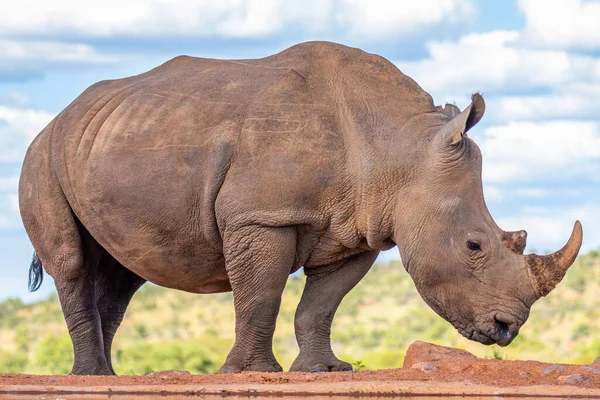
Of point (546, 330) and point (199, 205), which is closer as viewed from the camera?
point (199, 205)

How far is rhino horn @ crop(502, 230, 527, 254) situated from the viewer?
42.5ft

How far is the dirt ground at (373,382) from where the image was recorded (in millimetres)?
11844

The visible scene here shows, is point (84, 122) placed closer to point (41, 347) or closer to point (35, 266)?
point (35, 266)

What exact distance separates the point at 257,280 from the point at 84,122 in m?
2.51

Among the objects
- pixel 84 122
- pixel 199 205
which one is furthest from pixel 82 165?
pixel 199 205

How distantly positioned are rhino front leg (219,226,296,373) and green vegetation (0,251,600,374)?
15268mm

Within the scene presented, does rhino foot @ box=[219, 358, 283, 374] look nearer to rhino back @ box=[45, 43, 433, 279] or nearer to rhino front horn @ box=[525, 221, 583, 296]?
rhino back @ box=[45, 43, 433, 279]

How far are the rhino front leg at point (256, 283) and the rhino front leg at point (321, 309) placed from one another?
40 centimetres

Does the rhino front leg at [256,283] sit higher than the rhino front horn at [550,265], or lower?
lower

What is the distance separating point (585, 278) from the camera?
42500 mm

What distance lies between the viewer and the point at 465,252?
13.0 metres

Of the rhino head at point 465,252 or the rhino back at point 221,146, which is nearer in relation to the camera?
the rhino head at point 465,252

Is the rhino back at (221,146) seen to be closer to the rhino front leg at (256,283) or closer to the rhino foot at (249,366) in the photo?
the rhino front leg at (256,283)

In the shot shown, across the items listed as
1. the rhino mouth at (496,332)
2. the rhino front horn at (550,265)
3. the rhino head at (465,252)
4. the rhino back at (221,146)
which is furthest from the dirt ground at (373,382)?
the rhino back at (221,146)
